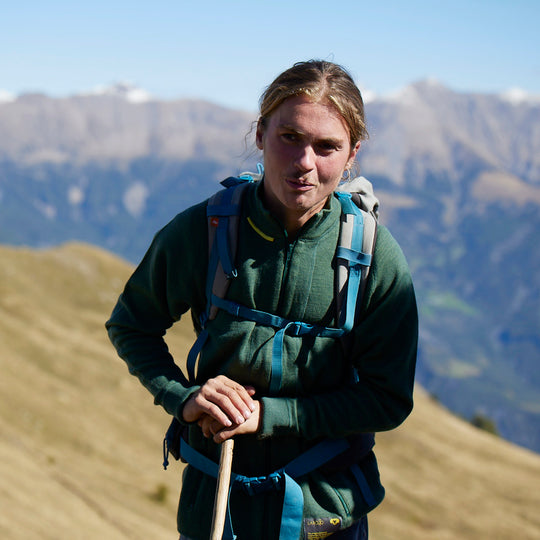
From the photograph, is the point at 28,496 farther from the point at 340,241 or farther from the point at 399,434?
the point at 399,434

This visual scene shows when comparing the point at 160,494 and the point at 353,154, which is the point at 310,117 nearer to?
the point at 353,154

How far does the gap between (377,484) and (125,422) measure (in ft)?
109

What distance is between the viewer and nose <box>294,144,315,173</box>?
3.12m

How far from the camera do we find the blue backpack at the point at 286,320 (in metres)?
A: 3.19

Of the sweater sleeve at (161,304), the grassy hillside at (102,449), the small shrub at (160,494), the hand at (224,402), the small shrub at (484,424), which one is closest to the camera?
the hand at (224,402)

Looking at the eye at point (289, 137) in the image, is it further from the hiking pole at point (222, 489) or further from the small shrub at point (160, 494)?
the small shrub at point (160, 494)

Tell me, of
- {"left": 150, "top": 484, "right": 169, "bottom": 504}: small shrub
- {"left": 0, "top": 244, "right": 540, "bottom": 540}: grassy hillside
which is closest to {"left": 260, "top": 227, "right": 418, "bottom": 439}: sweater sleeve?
{"left": 0, "top": 244, "right": 540, "bottom": 540}: grassy hillside

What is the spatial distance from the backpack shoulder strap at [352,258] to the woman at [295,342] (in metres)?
0.05

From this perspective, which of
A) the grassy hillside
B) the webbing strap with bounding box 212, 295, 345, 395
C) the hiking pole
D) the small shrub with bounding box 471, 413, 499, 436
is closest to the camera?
the hiking pole

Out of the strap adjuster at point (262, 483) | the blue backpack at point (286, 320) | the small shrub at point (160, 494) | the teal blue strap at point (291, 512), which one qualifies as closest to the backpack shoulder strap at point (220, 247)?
the blue backpack at point (286, 320)

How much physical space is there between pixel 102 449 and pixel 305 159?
2935 centimetres

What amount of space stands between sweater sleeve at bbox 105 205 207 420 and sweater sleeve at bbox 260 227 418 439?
537mm

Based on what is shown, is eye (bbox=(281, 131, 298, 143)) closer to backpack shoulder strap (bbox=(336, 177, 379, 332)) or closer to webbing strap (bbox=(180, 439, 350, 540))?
backpack shoulder strap (bbox=(336, 177, 379, 332))

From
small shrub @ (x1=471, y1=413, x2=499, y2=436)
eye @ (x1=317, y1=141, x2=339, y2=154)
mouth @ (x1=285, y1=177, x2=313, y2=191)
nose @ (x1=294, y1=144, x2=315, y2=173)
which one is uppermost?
eye @ (x1=317, y1=141, x2=339, y2=154)
